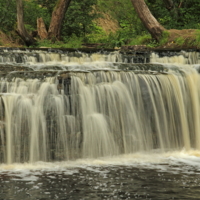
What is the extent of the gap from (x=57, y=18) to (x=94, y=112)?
1275 cm

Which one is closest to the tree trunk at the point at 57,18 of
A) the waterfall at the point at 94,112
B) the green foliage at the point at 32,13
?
the green foliage at the point at 32,13

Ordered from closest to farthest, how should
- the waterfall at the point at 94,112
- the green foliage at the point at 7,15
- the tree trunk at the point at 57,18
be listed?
the waterfall at the point at 94,112 → the tree trunk at the point at 57,18 → the green foliage at the point at 7,15

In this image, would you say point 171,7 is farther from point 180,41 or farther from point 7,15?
point 7,15

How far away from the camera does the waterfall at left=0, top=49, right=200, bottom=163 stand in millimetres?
8719

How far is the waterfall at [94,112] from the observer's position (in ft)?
28.6

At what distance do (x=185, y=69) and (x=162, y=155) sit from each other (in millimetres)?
3267

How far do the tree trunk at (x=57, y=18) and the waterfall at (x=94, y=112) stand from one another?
412 inches

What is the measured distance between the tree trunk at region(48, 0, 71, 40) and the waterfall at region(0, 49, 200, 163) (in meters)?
10.5

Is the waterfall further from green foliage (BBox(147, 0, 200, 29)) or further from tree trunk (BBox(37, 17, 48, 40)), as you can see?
green foliage (BBox(147, 0, 200, 29))

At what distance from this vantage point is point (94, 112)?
31.1 feet

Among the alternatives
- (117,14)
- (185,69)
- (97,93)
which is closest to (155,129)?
(97,93)

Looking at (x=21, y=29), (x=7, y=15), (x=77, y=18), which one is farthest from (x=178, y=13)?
(x=7, y=15)

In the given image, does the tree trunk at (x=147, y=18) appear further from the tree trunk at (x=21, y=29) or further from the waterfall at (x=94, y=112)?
the waterfall at (x=94, y=112)

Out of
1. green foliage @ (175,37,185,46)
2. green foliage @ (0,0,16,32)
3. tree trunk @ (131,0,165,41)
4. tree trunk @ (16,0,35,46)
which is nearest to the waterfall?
green foliage @ (175,37,185,46)
